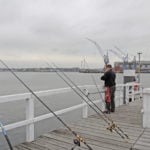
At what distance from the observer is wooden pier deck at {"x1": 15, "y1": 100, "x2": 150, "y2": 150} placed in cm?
559

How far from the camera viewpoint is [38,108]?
21375 mm

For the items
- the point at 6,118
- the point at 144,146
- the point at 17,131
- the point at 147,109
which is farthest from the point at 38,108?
the point at 144,146

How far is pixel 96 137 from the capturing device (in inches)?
250

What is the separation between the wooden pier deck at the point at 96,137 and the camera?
5.59 meters

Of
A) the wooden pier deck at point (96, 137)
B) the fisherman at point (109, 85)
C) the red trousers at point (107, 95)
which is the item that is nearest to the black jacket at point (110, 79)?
the fisherman at point (109, 85)

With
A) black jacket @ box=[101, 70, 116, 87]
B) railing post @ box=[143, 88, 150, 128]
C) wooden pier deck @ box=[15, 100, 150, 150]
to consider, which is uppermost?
black jacket @ box=[101, 70, 116, 87]

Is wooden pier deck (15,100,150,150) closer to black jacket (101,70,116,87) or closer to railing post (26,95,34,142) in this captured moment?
railing post (26,95,34,142)

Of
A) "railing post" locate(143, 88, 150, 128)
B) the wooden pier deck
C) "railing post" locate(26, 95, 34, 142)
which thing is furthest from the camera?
"railing post" locate(143, 88, 150, 128)

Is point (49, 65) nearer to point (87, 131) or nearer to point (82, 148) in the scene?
point (87, 131)

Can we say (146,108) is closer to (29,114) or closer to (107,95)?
(107,95)

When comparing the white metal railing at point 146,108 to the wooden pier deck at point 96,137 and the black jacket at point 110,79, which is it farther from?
the black jacket at point 110,79

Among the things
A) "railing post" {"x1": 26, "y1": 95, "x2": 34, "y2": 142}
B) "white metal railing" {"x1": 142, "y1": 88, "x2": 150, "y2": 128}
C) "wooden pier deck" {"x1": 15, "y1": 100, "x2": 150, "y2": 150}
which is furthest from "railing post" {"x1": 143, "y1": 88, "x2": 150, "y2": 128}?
"railing post" {"x1": 26, "y1": 95, "x2": 34, "y2": 142}

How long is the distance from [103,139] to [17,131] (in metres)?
7.43

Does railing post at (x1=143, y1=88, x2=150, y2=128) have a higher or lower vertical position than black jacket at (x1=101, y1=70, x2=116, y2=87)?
lower
